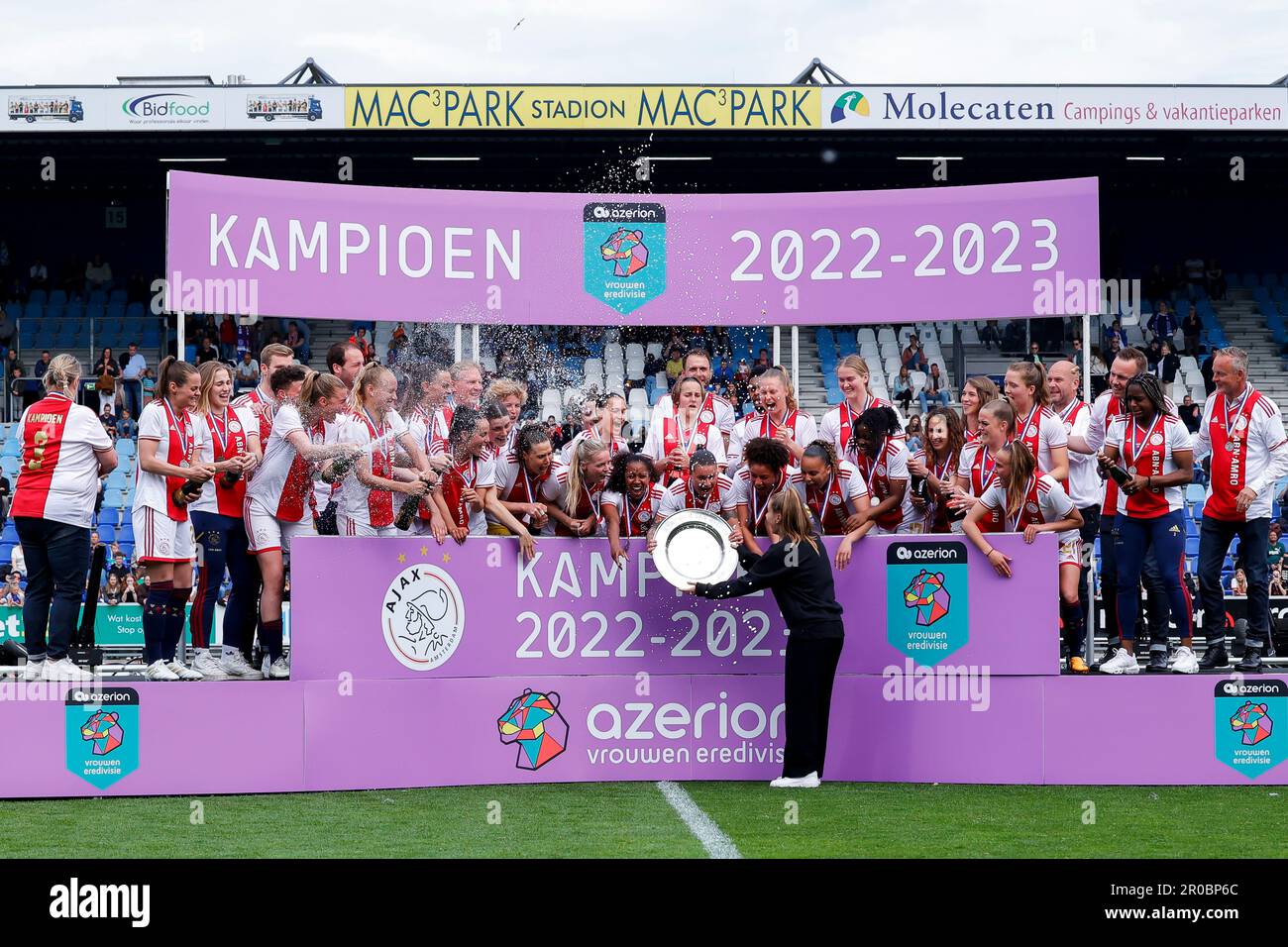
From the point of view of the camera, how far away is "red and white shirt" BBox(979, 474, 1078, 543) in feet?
27.2

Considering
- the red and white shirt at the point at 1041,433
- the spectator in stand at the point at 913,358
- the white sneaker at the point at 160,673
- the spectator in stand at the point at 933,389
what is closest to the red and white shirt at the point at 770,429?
the red and white shirt at the point at 1041,433

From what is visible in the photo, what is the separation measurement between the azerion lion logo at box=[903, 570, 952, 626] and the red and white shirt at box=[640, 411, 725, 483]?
1383 mm

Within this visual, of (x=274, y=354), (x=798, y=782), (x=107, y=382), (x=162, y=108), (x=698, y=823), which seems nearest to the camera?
(x=698, y=823)

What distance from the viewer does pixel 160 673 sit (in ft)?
26.2

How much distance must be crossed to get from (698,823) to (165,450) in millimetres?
3705

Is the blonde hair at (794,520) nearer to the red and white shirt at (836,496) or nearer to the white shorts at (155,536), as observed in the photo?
the red and white shirt at (836,496)

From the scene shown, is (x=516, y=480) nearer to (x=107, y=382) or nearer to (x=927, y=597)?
(x=927, y=597)

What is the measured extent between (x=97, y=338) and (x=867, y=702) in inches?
819

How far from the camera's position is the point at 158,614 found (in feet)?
26.8

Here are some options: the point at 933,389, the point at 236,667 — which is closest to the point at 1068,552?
the point at 236,667

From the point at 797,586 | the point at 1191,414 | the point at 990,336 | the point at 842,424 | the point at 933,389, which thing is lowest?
the point at 797,586

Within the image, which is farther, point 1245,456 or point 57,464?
point 1245,456

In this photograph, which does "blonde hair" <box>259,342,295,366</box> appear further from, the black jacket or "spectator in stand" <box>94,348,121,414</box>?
"spectator in stand" <box>94,348,121,414</box>

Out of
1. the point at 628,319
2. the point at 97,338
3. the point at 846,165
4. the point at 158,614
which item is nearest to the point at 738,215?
the point at 628,319
